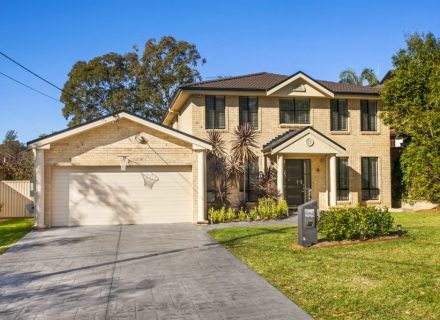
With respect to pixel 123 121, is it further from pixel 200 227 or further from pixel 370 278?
pixel 370 278

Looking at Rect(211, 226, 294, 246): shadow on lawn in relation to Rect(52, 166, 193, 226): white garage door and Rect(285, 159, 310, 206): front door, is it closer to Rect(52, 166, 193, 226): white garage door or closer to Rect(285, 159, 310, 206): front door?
Rect(52, 166, 193, 226): white garage door

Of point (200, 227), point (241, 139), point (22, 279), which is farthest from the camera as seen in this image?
point (241, 139)

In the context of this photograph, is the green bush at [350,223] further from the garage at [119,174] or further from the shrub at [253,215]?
the garage at [119,174]

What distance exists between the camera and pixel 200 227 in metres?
16.5

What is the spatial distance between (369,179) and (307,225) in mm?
12043

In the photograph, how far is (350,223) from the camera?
38.7ft

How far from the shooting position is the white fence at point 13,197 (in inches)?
851

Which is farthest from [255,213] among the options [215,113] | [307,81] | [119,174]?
[307,81]

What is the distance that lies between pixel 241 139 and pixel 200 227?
5.19 meters

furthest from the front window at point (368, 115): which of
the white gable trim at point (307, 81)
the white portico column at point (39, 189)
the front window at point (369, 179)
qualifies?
the white portico column at point (39, 189)

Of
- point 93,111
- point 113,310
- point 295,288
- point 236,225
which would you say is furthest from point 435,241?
point 93,111

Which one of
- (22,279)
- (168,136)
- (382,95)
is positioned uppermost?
(382,95)

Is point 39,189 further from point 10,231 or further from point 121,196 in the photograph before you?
point 121,196

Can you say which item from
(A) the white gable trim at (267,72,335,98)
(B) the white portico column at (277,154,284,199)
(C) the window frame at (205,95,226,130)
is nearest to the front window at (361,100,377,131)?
(A) the white gable trim at (267,72,335,98)
